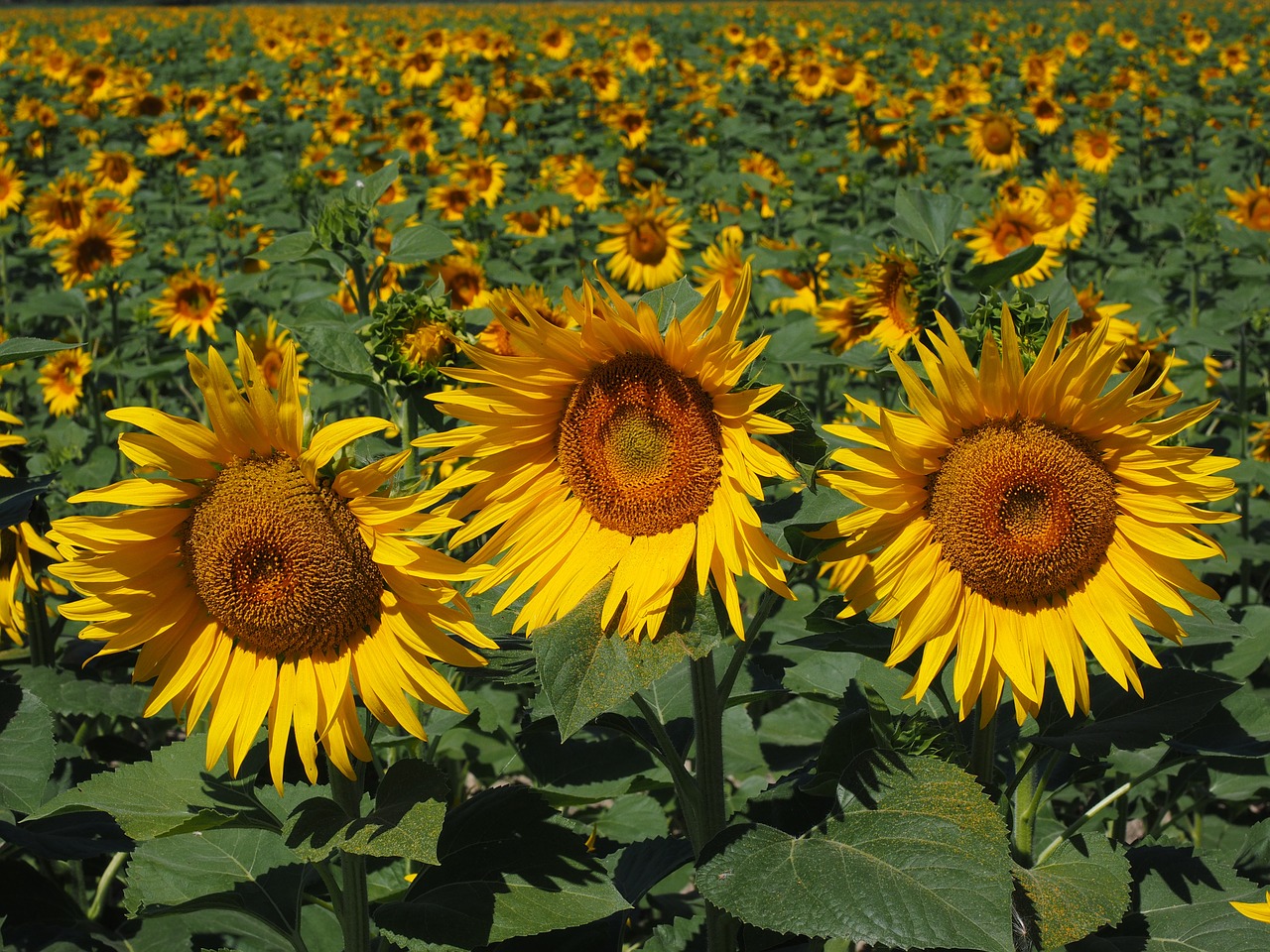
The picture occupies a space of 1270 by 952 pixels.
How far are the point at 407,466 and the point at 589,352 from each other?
944mm

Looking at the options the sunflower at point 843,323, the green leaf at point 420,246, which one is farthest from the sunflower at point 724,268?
the green leaf at point 420,246

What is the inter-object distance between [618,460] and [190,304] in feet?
13.9

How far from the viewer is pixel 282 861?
1.97 metres

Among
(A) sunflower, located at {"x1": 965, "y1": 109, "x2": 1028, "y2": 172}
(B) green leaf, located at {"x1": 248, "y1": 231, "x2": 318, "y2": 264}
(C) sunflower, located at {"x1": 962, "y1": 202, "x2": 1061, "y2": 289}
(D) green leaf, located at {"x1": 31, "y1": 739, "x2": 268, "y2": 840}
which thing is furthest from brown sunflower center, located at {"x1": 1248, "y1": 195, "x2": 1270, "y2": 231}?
(D) green leaf, located at {"x1": 31, "y1": 739, "x2": 268, "y2": 840}

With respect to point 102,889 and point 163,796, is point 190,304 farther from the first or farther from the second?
point 163,796

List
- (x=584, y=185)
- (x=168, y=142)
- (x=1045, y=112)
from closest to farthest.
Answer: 1. (x=584, y=185)
2. (x=168, y=142)
3. (x=1045, y=112)

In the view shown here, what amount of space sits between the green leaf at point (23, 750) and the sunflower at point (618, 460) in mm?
820

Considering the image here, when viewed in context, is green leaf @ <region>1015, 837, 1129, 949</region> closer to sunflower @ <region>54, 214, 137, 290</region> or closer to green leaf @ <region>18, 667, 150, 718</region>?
green leaf @ <region>18, 667, 150, 718</region>

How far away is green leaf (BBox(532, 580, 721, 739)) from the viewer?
51.7 inches

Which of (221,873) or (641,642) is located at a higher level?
(641,642)

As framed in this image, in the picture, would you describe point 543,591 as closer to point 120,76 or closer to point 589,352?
point 589,352

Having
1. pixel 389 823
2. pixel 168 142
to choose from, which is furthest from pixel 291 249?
pixel 168 142

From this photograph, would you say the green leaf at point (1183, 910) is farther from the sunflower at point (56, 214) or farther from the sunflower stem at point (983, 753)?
the sunflower at point (56, 214)

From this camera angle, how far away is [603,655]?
139cm
